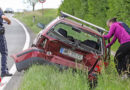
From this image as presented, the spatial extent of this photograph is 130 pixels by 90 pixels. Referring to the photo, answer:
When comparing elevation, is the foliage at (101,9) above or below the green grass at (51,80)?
below

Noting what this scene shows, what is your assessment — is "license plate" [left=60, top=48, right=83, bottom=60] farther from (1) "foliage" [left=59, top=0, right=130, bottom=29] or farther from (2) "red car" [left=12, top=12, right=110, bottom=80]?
(1) "foliage" [left=59, top=0, right=130, bottom=29]

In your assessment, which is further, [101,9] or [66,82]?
[101,9]

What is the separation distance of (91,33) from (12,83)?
2343mm

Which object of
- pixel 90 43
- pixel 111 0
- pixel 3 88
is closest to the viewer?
pixel 3 88

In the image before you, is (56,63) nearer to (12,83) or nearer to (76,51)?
(76,51)

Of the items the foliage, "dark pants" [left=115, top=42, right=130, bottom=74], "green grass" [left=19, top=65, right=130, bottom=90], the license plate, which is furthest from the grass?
the foliage

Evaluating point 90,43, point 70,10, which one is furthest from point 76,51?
point 70,10

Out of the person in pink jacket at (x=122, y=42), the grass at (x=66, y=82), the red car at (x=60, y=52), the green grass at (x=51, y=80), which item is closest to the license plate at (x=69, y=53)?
the red car at (x=60, y=52)

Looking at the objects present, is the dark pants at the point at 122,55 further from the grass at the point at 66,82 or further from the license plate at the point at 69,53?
the license plate at the point at 69,53

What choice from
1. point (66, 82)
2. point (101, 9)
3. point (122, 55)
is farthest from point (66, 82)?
point (101, 9)

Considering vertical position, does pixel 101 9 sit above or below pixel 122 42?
below

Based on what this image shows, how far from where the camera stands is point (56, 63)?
25.1ft

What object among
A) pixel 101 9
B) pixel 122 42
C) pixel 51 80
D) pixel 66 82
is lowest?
pixel 101 9

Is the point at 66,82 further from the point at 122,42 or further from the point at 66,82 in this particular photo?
the point at 122,42
